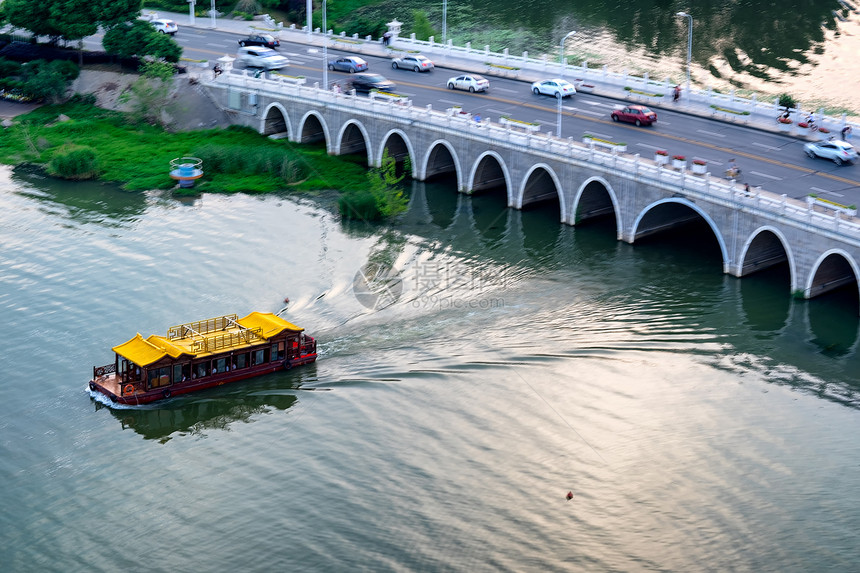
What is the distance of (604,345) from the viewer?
71.8 metres

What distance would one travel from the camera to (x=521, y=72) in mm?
114500

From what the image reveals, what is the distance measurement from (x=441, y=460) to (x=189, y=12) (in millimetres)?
104305

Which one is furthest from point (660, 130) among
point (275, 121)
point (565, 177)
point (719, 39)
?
point (719, 39)

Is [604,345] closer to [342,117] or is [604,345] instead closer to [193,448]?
[193,448]

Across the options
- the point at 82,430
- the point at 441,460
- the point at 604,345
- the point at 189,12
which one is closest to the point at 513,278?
the point at 604,345

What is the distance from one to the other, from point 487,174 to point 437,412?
4033cm

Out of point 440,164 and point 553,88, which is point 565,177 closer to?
point 440,164

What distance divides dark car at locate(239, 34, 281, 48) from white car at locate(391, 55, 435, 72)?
57.8 ft

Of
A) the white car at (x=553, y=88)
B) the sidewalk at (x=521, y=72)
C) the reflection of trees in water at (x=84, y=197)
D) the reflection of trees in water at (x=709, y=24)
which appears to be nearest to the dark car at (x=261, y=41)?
the sidewalk at (x=521, y=72)

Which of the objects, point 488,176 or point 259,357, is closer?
point 259,357

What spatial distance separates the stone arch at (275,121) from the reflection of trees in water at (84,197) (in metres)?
17.1

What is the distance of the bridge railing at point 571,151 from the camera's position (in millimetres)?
77250

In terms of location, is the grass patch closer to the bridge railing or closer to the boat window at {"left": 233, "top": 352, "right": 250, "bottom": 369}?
the bridge railing

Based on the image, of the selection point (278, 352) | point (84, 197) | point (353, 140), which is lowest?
point (278, 352)
